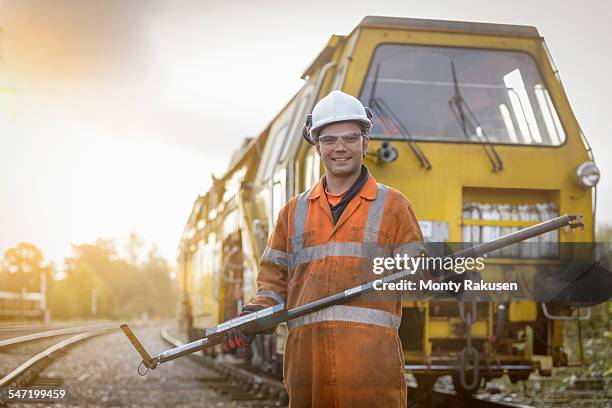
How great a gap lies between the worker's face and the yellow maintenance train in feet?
6.82

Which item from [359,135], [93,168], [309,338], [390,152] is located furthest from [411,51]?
[309,338]

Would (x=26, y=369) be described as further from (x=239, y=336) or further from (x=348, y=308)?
(x=348, y=308)

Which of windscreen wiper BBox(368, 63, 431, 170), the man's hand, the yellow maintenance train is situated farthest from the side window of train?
the man's hand

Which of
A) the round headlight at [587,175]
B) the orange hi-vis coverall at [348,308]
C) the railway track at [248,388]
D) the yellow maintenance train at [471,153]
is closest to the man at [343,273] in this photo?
the orange hi-vis coverall at [348,308]

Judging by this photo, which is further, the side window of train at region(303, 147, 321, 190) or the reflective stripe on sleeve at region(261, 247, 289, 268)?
the side window of train at region(303, 147, 321, 190)

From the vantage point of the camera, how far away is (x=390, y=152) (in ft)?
16.0

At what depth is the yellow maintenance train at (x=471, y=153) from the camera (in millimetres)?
5000

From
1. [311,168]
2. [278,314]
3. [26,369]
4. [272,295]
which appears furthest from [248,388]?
[278,314]

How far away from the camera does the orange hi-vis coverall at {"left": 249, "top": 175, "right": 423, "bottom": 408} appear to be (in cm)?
262

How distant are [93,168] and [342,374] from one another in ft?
10.4

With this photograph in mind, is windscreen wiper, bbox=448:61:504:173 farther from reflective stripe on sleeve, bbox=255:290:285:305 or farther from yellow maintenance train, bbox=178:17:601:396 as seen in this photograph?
reflective stripe on sleeve, bbox=255:290:285:305

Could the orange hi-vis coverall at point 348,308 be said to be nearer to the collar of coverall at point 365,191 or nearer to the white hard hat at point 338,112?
the collar of coverall at point 365,191

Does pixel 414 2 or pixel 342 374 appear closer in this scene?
pixel 342 374

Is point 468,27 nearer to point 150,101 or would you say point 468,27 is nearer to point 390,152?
point 390,152
